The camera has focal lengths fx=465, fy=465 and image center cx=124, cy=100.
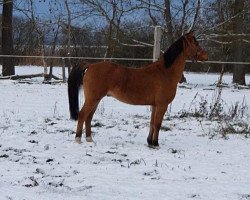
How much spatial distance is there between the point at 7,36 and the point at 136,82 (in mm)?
12882

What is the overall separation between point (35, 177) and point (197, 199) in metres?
1.43

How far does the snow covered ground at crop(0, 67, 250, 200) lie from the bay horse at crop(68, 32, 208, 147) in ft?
1.43

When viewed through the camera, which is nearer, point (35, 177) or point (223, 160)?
point (35, 177)

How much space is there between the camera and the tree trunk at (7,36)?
1702 centimetres

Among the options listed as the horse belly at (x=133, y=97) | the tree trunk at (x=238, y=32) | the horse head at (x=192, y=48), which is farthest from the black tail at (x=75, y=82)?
the tree trunk at (x=238, y=32)

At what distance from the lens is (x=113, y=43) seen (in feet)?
62.0

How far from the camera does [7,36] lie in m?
17.5

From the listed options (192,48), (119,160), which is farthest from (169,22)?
(119,160)

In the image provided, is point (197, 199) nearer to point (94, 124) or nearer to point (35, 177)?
point (35, 177)

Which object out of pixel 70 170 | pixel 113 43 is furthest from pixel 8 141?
pixel 113 43

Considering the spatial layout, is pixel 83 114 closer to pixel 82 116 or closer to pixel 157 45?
pixel 82 116

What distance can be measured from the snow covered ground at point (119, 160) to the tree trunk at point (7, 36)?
30.3 ft

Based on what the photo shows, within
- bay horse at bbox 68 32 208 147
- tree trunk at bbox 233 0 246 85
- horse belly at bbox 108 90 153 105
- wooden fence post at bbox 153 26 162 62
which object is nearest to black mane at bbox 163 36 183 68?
bay horse at bbox 68 32 208 147

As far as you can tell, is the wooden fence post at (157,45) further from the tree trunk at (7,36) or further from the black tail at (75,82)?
the tree trunk at (7,36)
